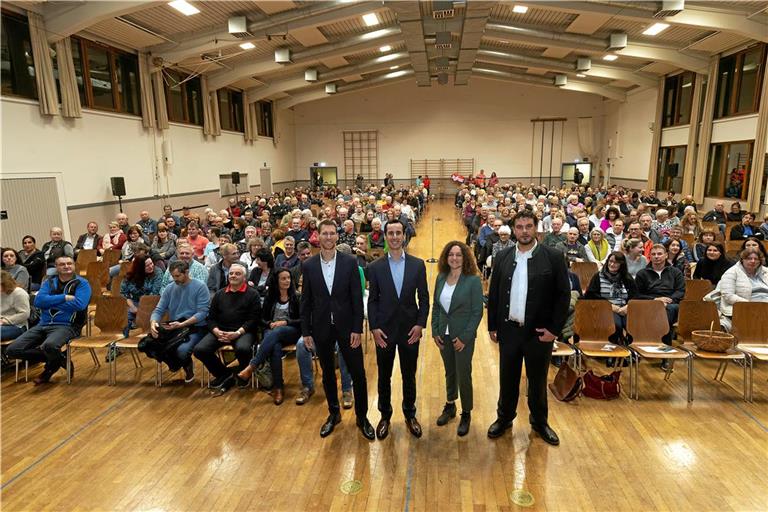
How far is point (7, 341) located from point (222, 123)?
1285 centimetres

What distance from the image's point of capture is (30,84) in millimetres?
8219

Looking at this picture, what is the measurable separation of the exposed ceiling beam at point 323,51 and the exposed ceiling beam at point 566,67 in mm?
4174

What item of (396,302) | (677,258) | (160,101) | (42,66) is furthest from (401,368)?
(160,101)

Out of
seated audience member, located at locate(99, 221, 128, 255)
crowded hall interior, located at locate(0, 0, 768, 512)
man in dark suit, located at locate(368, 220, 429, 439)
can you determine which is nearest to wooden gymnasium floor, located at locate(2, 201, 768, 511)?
crowded hall interior, located at locate(0, 0, 768, 512)

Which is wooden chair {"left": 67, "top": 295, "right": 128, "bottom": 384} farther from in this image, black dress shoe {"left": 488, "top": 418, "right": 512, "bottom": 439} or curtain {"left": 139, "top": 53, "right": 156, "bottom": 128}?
curtain {"left": 139, "top": 53, "right": 156, "bottom": 128}

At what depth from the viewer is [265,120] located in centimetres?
1989

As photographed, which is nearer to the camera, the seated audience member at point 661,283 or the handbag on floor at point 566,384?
the handbag on floor at point 566,384

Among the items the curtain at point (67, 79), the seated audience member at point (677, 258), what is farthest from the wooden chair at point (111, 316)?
the curtain at point (67, 79)

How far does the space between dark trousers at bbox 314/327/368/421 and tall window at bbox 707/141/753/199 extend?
12.0 m

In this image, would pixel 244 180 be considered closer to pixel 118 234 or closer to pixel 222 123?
pixel 222 123

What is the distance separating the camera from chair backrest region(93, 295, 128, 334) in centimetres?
454

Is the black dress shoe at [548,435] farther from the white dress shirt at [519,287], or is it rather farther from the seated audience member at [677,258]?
the seated audience member at [677,258]

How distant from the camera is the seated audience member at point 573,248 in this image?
5926 millimetres

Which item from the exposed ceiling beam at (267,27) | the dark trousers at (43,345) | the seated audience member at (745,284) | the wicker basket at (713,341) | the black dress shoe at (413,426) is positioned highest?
the exposed ceiling beam at (267,27)
